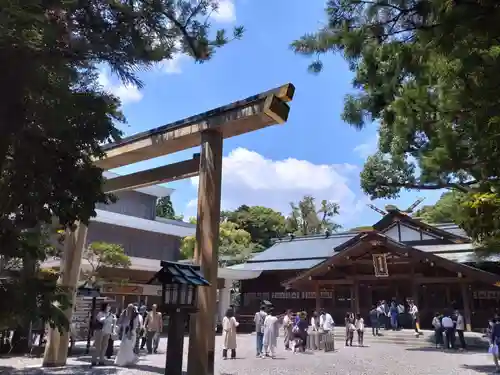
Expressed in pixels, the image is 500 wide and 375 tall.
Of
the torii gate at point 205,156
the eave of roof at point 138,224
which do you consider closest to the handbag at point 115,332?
the torii gate at point 205,156

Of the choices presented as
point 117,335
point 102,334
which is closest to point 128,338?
point 102,334

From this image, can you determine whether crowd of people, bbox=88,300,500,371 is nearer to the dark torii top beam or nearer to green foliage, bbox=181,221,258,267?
the dark torii top beam

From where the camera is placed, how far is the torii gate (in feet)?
20.4

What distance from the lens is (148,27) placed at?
4629 mm

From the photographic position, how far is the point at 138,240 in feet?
84.0

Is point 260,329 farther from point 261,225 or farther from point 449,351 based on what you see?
point 261,225

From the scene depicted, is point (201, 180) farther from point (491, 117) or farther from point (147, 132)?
point (491, 117)

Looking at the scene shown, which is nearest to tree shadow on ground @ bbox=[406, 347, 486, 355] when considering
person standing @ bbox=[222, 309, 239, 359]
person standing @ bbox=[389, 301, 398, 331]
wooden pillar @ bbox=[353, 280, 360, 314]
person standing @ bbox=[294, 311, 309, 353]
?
person standing @ bbox=[389, 301, 398, 331]

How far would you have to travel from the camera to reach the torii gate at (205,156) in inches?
245

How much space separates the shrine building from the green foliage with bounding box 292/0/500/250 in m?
13.9

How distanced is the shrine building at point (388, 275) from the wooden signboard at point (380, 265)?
46 millimetres

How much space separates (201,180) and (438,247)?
A: 20052mm

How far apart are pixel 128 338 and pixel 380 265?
46.2 ft

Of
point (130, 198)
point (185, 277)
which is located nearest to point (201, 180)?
point (185, 277)
